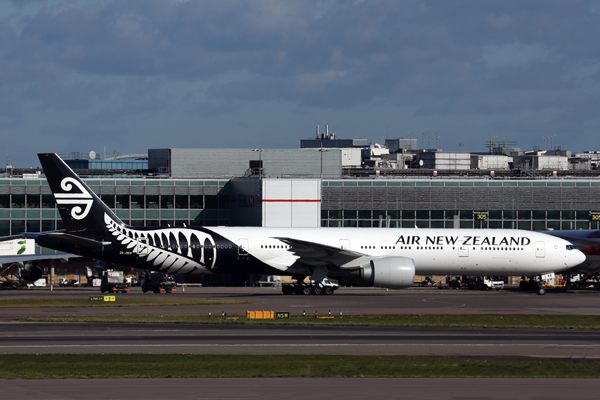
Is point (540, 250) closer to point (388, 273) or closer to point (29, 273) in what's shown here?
point (388, 273)

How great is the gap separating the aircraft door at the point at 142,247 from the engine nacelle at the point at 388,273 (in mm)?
14368

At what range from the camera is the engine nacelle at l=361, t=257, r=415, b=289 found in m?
51.2

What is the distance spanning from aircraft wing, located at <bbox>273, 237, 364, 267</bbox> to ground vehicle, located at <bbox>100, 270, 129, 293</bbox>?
1480cm

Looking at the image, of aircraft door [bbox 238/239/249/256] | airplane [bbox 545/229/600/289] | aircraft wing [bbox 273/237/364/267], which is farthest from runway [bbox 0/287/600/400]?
airplane [bbox 545/229/600/289]

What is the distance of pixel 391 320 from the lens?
34.9 metres

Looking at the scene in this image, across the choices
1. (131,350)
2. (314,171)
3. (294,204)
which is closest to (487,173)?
(314,171)

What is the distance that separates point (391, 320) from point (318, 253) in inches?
705

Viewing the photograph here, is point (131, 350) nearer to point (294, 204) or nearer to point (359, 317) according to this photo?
point (359, 317)

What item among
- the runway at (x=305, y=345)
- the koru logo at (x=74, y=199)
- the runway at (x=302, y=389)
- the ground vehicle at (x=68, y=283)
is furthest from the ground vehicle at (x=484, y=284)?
the runway at (x=302, y=389)

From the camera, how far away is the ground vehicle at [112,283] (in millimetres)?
59156

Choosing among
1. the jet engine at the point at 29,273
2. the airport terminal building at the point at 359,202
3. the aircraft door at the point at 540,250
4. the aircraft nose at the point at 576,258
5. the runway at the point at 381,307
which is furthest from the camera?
the airport terminal building at the point at 359,202

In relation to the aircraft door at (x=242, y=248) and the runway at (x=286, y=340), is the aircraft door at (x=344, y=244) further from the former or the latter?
the runway at (x=286, y=340)

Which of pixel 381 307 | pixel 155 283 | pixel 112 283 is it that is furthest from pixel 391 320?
pixel 155 283

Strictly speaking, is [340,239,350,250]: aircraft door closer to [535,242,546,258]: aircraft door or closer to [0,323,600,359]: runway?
[535,242,546,258]: aircraft door
